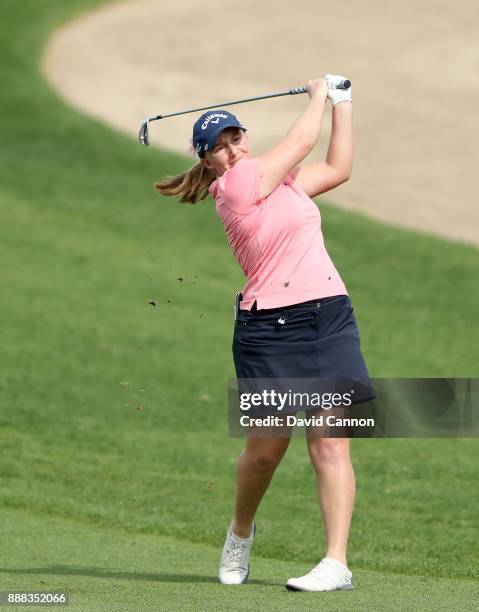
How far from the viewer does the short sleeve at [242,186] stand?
17.2 ft

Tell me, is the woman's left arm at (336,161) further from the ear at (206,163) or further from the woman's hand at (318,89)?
the ear at (206,163)

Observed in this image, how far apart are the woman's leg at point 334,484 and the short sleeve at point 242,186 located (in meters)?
0.93

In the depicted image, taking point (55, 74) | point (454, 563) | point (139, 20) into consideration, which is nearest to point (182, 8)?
point (139, 20)

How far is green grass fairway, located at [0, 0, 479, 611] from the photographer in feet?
20.5

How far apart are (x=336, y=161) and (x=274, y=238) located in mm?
560

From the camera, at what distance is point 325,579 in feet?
17.2

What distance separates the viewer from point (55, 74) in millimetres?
21562

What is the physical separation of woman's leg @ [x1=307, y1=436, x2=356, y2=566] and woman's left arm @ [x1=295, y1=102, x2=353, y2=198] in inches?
40.1

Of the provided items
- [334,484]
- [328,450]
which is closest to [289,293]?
[328,450]

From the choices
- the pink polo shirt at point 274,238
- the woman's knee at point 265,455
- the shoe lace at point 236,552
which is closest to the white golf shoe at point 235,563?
the shoe lace at point 236,552

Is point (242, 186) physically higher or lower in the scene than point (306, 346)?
higher

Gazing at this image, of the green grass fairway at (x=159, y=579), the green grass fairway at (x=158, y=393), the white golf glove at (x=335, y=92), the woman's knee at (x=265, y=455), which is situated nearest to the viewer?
the green grass fairway at (x=159, y=579)

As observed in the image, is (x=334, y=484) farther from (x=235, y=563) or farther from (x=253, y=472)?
(x=235, y=563)

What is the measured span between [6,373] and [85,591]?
20.8 ft
